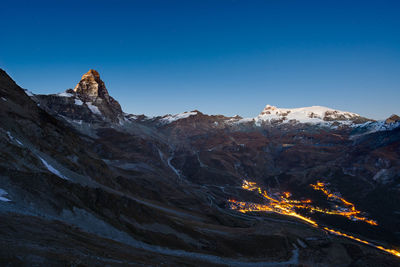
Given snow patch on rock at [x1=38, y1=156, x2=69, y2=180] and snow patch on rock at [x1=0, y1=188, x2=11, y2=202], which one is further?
snow patch on rock at [x1=38, y1=156, x2=69, y2=180]

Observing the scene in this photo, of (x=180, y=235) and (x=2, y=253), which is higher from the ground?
(x=2, y=253)

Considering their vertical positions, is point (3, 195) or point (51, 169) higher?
point (51, 169)

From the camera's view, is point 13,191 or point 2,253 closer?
point 2,253

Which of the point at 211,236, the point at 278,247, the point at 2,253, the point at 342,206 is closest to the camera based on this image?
the point at 2,253

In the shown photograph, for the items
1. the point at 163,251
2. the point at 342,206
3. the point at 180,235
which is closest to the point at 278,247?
the point at 180,235

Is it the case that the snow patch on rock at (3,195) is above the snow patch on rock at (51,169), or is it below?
below

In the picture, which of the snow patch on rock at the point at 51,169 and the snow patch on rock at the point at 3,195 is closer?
the snow patch on rock at the point at 3,195

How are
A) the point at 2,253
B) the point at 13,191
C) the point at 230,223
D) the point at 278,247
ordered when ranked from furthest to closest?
the point at 230,223
the point at 278,247
the point at 13,191
the point at 2,253

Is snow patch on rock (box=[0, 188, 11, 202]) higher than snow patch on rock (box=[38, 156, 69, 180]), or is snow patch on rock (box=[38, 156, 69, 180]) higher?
snow patch on rock (box=[38, 156, 69, 180])

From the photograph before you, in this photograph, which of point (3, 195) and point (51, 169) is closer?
point (3, 195)

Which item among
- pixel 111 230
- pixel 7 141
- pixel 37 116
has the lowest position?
pixel 111 230

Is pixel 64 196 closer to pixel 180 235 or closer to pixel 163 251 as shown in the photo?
pixel 163 251
